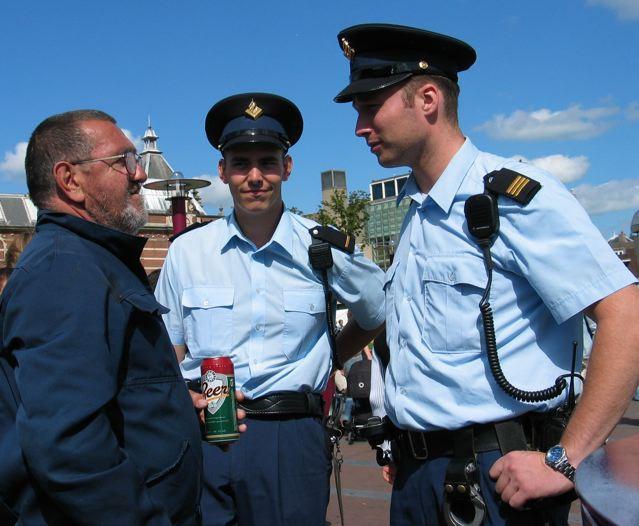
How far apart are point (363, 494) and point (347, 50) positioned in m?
5.11

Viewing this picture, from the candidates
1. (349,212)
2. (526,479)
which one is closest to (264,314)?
(526,479)

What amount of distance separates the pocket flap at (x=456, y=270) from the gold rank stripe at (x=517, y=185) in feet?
0.81

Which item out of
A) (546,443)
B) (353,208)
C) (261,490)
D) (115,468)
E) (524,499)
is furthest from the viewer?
(353,208)

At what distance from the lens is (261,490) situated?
321 cm

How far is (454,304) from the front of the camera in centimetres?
248

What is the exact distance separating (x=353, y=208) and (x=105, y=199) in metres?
27.6

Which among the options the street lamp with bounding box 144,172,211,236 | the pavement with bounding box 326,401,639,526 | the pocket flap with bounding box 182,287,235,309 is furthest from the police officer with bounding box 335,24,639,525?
Result: the street lamp with bounding box 144,172,211,236

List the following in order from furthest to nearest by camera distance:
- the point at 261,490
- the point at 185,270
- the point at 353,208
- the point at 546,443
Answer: the point at 353,208 → the point at 185,270 → the point at 261,490 → the point at 546,443

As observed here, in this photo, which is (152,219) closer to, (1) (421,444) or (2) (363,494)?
(2) (363,494)

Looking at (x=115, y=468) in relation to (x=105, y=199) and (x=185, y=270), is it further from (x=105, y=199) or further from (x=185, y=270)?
(x=185, y=270)

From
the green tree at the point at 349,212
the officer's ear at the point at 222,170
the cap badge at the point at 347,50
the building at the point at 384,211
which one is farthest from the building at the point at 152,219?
the cap badge at the point at 347,50

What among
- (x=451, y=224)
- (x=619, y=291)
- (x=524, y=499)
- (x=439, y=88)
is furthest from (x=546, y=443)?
(x=439, y=88)

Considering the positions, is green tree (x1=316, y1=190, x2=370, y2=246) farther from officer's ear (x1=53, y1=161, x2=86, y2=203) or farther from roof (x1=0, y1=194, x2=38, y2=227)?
officer's ear (x1=53, y1=161, x2=86, y2=203)

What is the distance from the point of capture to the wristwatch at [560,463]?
2.14m
